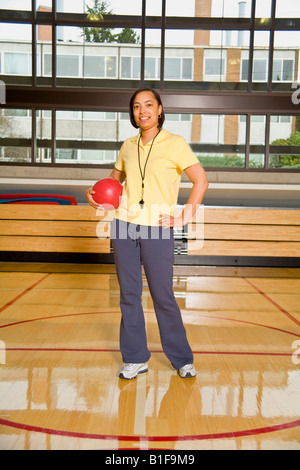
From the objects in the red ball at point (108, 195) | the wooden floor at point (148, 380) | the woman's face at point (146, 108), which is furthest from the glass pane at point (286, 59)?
the red ball at point (108, 195)

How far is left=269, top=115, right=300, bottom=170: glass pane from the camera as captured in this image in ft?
26.4

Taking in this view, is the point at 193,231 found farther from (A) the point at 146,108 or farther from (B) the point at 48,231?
(A) the point at 146,108

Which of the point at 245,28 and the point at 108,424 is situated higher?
the point at 245,28

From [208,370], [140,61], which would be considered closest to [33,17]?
[140,61]

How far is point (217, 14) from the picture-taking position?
8.09 meters

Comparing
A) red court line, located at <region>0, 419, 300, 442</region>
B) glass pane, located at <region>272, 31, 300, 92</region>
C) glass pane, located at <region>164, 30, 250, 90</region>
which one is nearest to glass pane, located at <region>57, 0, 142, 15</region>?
glass pane, located at <region>164, 30, 250, 90</region>

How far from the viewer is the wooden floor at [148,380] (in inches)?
66.7

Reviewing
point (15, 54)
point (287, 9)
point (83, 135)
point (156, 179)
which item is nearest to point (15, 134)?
point (83, 135)

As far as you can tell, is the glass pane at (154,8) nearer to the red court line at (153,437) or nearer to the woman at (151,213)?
the woman at (151,213)

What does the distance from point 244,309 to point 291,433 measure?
230 centimetres

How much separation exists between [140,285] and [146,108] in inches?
32.1

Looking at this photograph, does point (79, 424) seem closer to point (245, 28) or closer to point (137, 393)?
point (137, 393)

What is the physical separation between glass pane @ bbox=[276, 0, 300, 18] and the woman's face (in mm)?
6865

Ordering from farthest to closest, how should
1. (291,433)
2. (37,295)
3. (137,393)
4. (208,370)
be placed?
(37,295) → (208,370) → (137,393) → (291,433)
